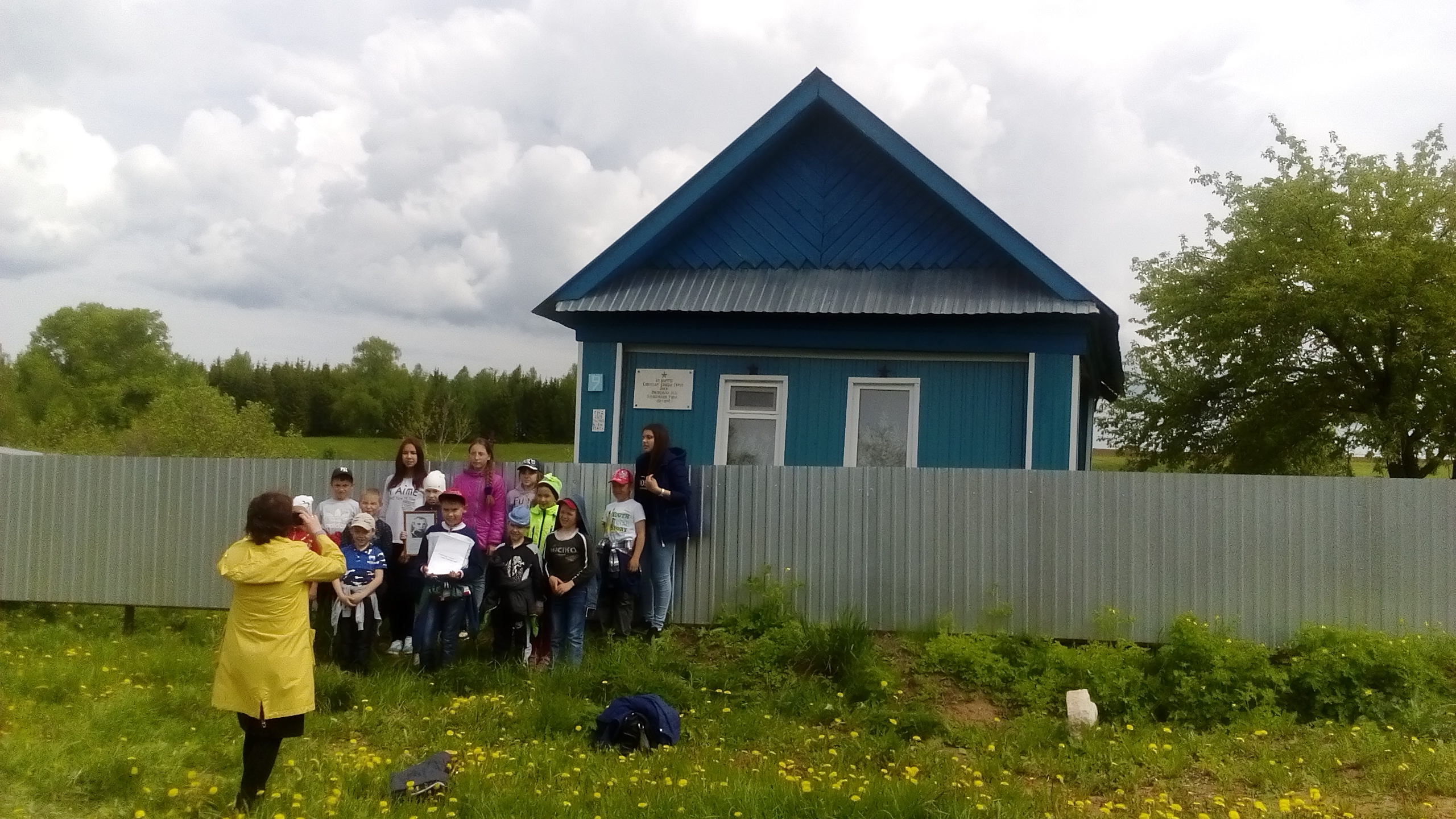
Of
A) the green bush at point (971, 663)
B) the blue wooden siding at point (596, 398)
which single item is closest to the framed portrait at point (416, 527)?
the blue wooden siding at point (596, 398)

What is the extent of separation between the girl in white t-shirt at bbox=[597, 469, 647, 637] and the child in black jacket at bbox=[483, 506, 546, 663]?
0.56 m

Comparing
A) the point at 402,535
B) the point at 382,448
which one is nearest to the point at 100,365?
the point at 382,448

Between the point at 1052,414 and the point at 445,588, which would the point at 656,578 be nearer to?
the point at 445,588

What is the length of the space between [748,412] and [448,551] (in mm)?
4257

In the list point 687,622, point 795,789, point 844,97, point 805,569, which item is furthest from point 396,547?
point 844,97

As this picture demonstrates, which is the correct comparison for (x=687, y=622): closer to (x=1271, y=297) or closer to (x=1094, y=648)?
(x=1094, y=648)

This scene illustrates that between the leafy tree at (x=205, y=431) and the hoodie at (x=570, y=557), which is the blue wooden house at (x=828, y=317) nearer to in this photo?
the hoodie at (x=570, y=557)

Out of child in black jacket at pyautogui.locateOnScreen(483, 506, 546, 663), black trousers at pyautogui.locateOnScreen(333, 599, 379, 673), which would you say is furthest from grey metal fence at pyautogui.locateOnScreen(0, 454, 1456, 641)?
black trousers at pyautogui.locateOnScreen(333, 599, 379, 673)

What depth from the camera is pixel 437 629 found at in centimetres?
791

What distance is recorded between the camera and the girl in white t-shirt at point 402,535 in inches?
325

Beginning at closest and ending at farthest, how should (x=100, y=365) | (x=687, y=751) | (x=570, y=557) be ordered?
(x=687, y=751), (x=570, y=557), (x=100, y=365)

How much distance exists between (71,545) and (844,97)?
807 centimetres

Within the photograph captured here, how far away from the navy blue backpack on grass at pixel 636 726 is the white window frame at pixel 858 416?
16.3 ft

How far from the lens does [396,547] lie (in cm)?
834
